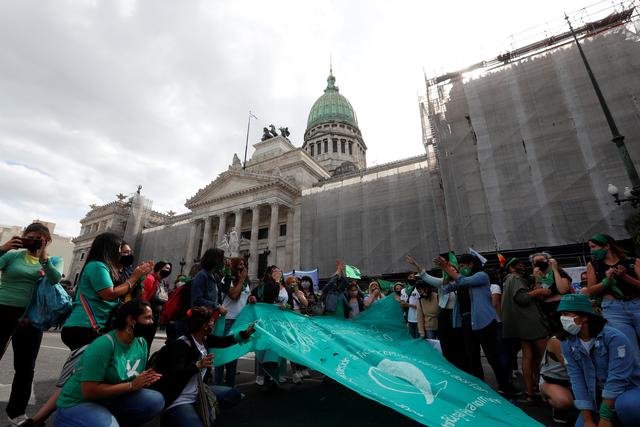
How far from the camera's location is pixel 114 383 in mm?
2619

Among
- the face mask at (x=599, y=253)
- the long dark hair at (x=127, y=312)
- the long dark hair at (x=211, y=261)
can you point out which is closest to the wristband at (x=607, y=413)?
the face mask at (x=599, y=253)

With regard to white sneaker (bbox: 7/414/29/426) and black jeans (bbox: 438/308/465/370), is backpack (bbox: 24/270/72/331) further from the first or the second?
black jeans (bbox: 438/308/465/370)

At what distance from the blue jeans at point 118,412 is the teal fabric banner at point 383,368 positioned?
132cm

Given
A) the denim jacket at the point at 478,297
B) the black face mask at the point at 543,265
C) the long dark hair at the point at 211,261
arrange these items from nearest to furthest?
the long dark hair at the point at 211,261
the denim jacket at the point at 478,297
the black face mask at the point at 543,265

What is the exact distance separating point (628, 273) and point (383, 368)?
3.18 metres

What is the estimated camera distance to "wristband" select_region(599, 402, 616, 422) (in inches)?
103

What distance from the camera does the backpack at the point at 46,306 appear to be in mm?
3605

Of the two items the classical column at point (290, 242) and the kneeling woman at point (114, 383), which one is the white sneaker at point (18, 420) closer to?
the kneeling woman at point (114, 383)

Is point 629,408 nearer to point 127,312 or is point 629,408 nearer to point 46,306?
point 127,312

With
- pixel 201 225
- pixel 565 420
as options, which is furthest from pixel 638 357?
pixel 201 225

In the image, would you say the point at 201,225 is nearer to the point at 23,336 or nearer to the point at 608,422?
the point at 23,336

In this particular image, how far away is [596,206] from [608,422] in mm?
17475

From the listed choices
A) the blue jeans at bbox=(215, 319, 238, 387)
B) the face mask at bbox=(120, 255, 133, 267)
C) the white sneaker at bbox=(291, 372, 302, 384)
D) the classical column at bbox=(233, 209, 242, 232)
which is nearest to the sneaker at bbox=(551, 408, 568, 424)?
the white sneaker at bbox=(291, 372, 302, 384)

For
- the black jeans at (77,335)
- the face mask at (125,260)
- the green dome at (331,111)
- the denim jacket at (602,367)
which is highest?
the green dome at (331,111)
